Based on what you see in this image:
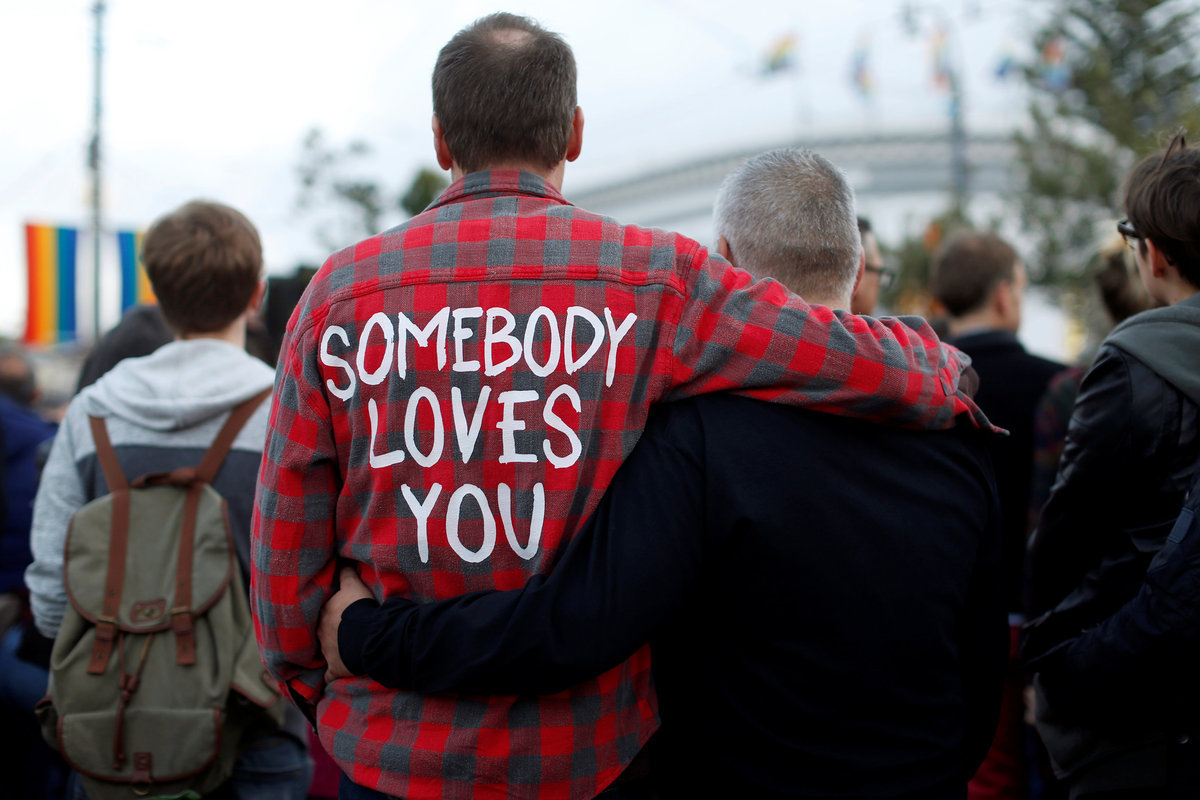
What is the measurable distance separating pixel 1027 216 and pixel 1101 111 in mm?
2418

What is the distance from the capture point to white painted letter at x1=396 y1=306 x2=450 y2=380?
1.46m

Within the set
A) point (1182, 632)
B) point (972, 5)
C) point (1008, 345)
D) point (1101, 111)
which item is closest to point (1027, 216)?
point (1101, 111)

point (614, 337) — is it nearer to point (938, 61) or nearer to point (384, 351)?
point (384, 351)

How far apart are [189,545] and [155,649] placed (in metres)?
0.24

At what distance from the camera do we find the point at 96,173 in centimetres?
1386

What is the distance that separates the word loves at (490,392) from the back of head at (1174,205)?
4.25 ft

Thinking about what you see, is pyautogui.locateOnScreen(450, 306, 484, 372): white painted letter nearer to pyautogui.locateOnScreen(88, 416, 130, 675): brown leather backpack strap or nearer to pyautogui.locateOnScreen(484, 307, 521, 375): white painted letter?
pyautogui.locateOnScreen(484, 307, 521, 375): white painted letter

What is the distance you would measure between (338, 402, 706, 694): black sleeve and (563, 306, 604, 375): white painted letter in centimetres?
18

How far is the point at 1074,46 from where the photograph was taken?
47.8 feet

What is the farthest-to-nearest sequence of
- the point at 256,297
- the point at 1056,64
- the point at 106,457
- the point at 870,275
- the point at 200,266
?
1. the point at 1056,64
2. the point at 870,275
3. the point at 256,297
4. the point at 200,266
5. the point at 106,457

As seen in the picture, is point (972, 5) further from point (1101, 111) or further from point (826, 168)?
point (826, 168)

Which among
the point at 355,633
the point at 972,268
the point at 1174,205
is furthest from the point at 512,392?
the point at 972,268

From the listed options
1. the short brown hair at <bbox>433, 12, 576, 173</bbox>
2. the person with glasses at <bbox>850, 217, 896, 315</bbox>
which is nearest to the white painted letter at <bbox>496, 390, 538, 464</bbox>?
the short brown hair at <bbox>433, 12, 576, 173</bbox>

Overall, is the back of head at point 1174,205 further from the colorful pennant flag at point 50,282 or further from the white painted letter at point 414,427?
the colorful pennant flag at point 50,282
